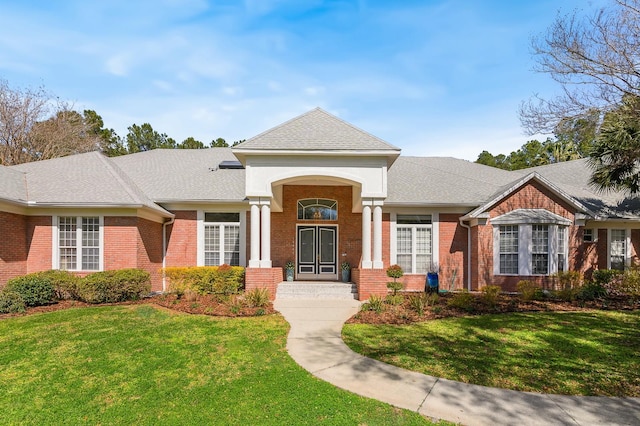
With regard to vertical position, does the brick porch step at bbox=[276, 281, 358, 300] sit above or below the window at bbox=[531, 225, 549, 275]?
below

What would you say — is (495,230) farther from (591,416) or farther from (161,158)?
(161,158)

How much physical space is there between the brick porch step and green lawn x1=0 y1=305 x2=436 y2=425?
4.53 m

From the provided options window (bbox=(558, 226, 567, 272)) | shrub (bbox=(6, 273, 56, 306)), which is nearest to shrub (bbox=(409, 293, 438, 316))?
window (bbox=(558, 226, 567, 272))

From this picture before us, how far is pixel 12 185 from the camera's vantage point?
13102mm

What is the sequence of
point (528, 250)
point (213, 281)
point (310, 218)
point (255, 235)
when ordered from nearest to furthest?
1. point (255, 235)
2. point (213, 281)
3. point (528, 250)
4. point (310, 218)

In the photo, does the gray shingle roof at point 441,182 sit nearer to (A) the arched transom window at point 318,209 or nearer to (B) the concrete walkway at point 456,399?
(A) the arched transom window at point 318,209

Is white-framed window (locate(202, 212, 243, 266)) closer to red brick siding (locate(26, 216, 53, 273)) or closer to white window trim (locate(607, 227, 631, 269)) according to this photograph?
red brick siding (locate(26, 216, 53, 273))

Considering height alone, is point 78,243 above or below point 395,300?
above

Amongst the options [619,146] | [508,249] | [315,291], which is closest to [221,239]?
[315,291]

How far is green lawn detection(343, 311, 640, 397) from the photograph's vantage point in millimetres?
5656

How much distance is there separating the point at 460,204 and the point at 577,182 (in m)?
9.14

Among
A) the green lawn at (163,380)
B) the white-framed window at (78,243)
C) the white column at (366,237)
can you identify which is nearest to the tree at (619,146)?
the white column at (366,237)

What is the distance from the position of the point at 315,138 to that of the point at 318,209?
395cm

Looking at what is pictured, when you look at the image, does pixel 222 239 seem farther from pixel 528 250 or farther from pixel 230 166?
pixel 528 250
